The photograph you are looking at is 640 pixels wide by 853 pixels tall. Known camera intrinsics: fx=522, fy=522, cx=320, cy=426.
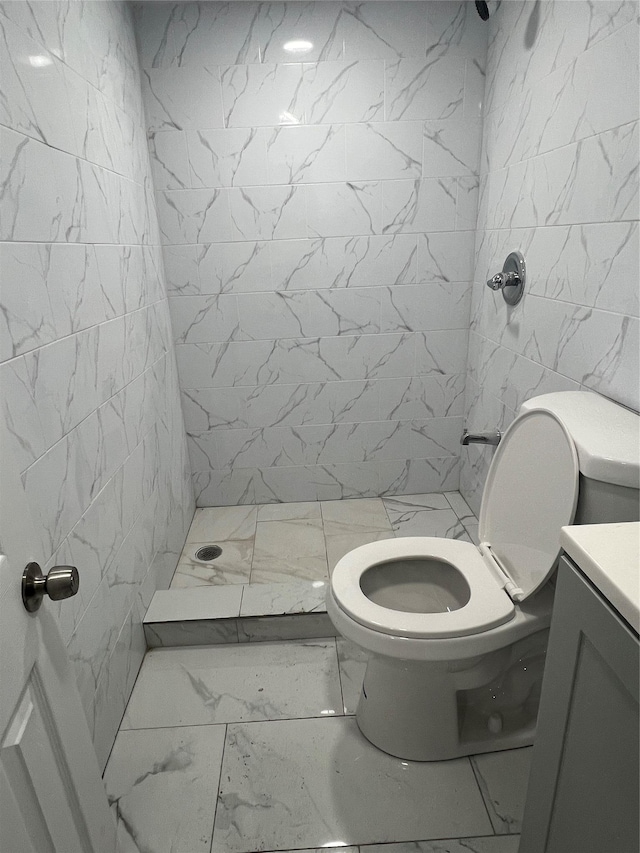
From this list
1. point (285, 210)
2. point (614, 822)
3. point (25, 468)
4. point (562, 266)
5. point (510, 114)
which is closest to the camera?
point (614, 822)

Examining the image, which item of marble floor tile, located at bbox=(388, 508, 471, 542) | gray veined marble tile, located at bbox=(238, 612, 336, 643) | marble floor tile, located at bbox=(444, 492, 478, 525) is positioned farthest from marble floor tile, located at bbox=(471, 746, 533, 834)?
marble floor tile, located at bbox=(444, 492, 478, 525)

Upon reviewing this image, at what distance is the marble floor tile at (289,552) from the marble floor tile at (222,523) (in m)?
0.07

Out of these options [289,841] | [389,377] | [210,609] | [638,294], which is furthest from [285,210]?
[289,841]

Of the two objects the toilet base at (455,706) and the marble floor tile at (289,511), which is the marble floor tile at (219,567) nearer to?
the marble floor tile at (289,511)

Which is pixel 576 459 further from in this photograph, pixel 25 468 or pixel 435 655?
pixel 25 468

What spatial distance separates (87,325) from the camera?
1.33m

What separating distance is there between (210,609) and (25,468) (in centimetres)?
94

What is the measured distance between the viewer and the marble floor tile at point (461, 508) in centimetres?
230

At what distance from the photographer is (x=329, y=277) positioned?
7.18 feet

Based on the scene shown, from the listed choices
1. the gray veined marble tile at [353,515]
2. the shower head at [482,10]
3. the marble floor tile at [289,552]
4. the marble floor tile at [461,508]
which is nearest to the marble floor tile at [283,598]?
the marble floor tile at [289,552]

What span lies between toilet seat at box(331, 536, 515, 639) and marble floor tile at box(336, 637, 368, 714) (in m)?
0.28

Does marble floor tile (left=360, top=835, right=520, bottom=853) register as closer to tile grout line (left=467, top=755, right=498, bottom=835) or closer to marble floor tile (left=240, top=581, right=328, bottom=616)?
tile grout line (left=467, top=755, right=498, bottom=835)

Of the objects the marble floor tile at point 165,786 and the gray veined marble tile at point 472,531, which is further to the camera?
the gray veined marble tile at point 472,531

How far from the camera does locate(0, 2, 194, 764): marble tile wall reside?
1043 millimetres
